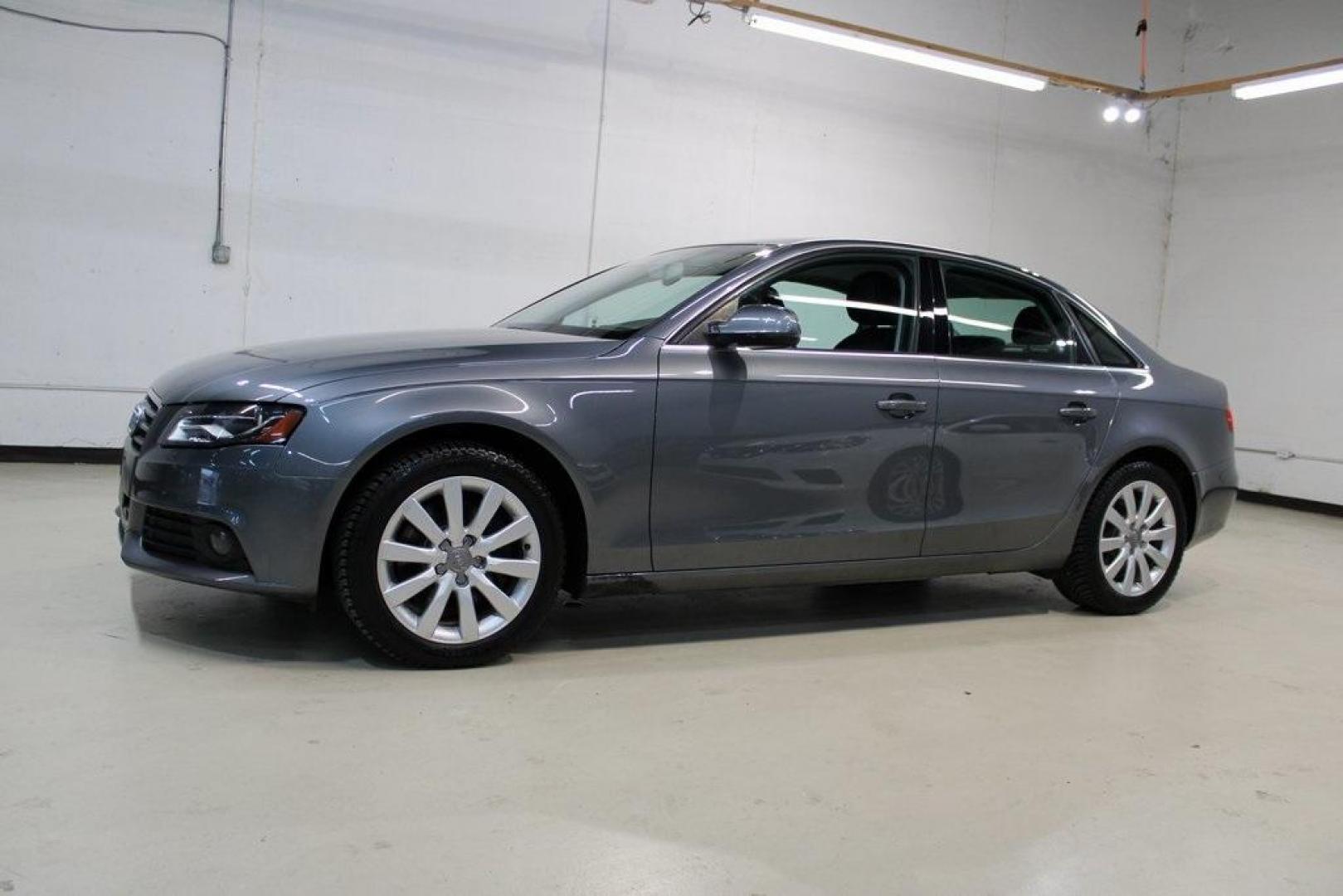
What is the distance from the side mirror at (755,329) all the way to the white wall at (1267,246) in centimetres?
653

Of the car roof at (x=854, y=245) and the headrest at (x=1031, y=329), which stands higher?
A: the car roof at (x=854, y=245)

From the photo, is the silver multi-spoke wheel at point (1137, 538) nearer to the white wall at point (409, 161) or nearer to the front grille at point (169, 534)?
the front grille at point (169, 534)

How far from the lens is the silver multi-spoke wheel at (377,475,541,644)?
2928 millimetres

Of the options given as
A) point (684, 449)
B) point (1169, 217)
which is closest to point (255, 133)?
point (684, 449)

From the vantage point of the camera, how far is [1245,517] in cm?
758

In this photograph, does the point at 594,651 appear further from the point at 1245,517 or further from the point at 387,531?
Answer: the point at 1245,517

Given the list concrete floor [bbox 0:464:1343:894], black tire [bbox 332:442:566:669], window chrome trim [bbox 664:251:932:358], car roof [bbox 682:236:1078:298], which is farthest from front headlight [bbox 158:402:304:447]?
car roof [bbox 682:236:1078:298]

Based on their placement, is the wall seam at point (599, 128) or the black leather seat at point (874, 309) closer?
the black leather seat at point (874, 309)

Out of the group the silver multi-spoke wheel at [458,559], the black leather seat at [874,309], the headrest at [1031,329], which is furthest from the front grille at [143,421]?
the headrest at [1031,329]

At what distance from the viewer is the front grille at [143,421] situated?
3.04 meters

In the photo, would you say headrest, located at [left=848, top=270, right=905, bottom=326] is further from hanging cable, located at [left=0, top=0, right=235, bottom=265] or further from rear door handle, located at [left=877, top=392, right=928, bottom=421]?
hanging cable, located at [left=0, top=0, right=235, bottom=265]

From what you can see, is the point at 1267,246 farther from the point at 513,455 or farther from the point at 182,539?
the point at 182,539

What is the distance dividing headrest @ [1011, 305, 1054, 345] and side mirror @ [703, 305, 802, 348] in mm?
1087

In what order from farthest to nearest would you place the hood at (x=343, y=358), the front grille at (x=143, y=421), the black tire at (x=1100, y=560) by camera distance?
the black tire at (x=1100, y=560), the front grille at (x=143, y=421), the hood at (x=343, y=358)
